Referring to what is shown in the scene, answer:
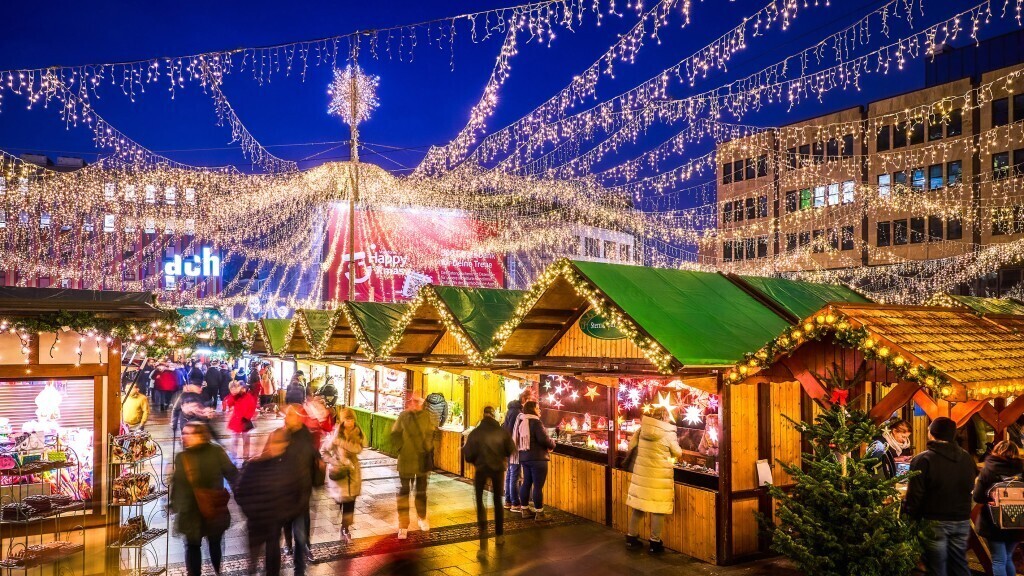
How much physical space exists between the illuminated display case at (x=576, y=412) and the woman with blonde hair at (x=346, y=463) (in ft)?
11.4

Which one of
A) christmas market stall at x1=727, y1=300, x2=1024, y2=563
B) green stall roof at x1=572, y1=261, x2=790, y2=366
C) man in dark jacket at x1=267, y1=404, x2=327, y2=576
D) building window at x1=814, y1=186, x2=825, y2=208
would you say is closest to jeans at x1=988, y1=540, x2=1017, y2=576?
christmas market stall at x1=727, y1=300, x2=1024, y2=563

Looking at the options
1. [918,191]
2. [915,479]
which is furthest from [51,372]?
[918,191]

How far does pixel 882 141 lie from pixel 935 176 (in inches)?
141

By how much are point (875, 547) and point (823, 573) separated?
20.6 inches

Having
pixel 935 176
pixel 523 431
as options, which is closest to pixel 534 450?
pixel 523 431

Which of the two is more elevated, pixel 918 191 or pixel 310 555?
pixel 918 191

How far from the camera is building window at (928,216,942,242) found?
115 feet

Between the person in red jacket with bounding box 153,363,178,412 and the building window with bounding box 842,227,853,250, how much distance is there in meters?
32.8

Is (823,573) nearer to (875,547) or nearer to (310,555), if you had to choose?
(875,547)

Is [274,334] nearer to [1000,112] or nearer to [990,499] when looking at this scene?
[990,499]

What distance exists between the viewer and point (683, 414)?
9.59 meters

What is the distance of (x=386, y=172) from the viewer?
2281 centimetres

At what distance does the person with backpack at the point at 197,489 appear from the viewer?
6.63 metres

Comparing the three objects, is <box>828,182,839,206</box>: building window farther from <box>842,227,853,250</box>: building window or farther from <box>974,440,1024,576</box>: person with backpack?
<box>974,440,1024,576</box>: person with backpack
